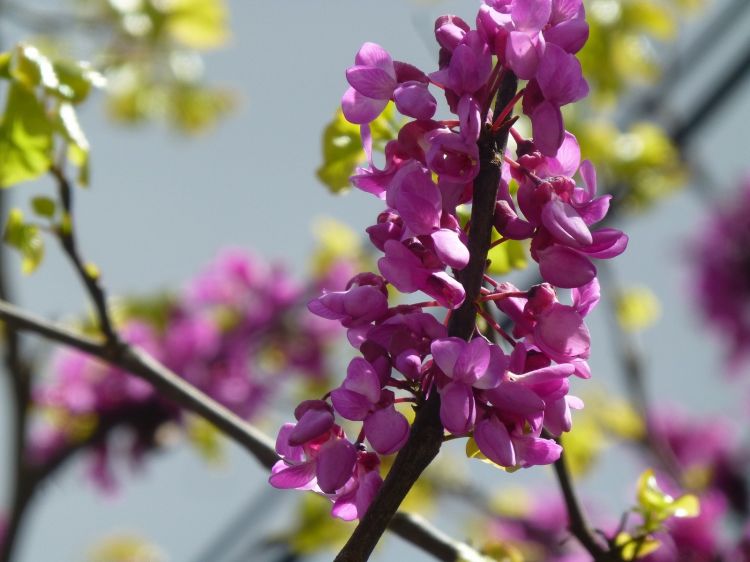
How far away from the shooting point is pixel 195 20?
8.61 ft

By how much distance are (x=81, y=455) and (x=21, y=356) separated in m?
0.36

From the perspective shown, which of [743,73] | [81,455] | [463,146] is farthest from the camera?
[81,455]

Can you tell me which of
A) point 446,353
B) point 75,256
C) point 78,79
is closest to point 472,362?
point 446,353

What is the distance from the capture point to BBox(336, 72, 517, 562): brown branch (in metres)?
0.69

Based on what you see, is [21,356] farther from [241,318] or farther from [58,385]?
[241,318]

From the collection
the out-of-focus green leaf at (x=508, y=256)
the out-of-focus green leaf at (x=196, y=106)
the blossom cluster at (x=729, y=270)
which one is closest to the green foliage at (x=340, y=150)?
the out-of-focus green leaf at (x=508, y=256)

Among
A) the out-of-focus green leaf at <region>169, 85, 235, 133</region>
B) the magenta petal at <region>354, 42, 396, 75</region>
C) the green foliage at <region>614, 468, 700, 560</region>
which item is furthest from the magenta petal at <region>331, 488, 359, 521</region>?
the out-of-focus green leaf at <region>169, 85, 235, 133</region>

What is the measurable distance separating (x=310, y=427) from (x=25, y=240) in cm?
71

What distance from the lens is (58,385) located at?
2.77 meters

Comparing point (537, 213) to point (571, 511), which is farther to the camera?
point (571, 511)

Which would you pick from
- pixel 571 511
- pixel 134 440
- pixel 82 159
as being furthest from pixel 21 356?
pixel 571 511

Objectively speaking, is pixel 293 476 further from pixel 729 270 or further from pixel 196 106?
pixel 729 270

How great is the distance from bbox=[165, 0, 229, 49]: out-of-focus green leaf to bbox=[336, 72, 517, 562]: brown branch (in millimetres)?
1966

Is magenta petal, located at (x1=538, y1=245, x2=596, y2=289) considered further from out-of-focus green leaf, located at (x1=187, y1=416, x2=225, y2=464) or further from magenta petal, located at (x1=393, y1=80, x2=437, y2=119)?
out-of-focus green leaf, located at (x1=187, y1=416, x2=225, y2=464)
